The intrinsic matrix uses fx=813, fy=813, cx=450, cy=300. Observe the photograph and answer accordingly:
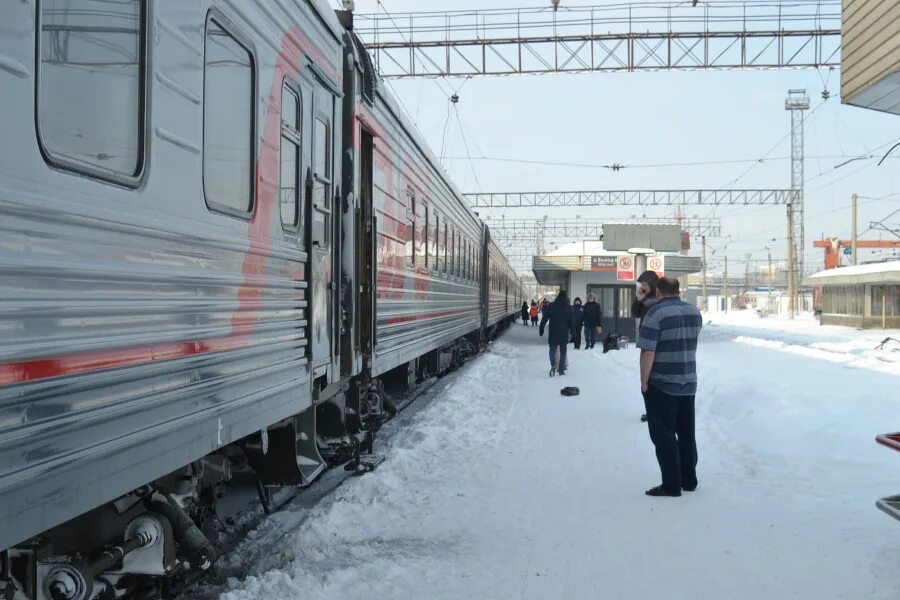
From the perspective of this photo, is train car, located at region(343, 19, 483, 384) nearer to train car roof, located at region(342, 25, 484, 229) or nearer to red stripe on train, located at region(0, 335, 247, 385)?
train car roof, located at region(342, 25, 484, 229)

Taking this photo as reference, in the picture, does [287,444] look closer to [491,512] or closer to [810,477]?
[491,512]

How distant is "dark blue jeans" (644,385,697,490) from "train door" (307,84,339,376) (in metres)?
2.33

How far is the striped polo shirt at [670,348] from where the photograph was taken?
5.79 metres

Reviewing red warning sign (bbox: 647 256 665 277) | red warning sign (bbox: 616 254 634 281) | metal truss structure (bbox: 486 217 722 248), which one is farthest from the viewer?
metal truss structure (bbox: 486 217 722 248)

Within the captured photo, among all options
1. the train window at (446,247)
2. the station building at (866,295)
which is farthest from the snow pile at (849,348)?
the train window at (446,247)

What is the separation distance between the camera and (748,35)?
16.2 meters

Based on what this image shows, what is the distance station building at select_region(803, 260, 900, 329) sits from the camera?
31.9 meters

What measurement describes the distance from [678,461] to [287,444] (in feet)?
8.97

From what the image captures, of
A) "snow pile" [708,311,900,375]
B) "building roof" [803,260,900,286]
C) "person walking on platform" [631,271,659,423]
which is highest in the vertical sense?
"building roof" [803,260,900,286]

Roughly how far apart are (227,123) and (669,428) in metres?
3.73

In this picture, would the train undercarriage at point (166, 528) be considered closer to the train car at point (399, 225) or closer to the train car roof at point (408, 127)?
the train car at point (399, 225)

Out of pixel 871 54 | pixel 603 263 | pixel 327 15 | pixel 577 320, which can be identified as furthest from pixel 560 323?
pixel 327 15

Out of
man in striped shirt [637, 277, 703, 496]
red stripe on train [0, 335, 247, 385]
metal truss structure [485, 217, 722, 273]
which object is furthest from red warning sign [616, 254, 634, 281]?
metal truss structure [485, 217, 722, 273]

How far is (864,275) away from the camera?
107 feet
